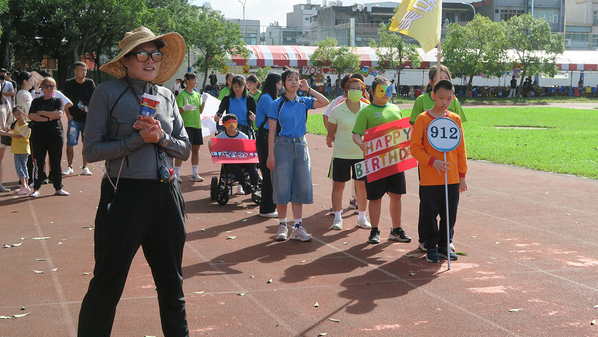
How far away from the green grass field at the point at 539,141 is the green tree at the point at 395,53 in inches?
1105

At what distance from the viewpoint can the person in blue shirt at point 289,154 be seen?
7234 millimetres

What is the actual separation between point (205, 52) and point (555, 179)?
50.0 meters

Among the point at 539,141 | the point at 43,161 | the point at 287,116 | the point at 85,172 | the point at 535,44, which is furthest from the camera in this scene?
the point at 535,44

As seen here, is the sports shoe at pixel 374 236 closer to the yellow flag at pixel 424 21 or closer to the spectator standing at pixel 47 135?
the yellow flag at pixel 424 21

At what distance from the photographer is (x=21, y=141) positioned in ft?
34.5

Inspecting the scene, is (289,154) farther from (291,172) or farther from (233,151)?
(233,151)

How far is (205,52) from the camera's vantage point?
5859 centimetres

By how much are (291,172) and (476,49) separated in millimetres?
50685

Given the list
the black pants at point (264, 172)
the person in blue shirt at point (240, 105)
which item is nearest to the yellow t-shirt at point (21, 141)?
the person in blue shirt at point (240, 105)

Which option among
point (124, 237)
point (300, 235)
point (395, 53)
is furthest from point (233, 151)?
point (395, 53)

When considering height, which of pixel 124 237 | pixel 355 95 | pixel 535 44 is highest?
pixel 535 44

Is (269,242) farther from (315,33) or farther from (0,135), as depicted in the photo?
(315,33)

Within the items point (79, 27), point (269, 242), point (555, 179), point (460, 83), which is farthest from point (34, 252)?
point (460, 83)

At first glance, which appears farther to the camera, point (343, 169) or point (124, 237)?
point (343, 169)
